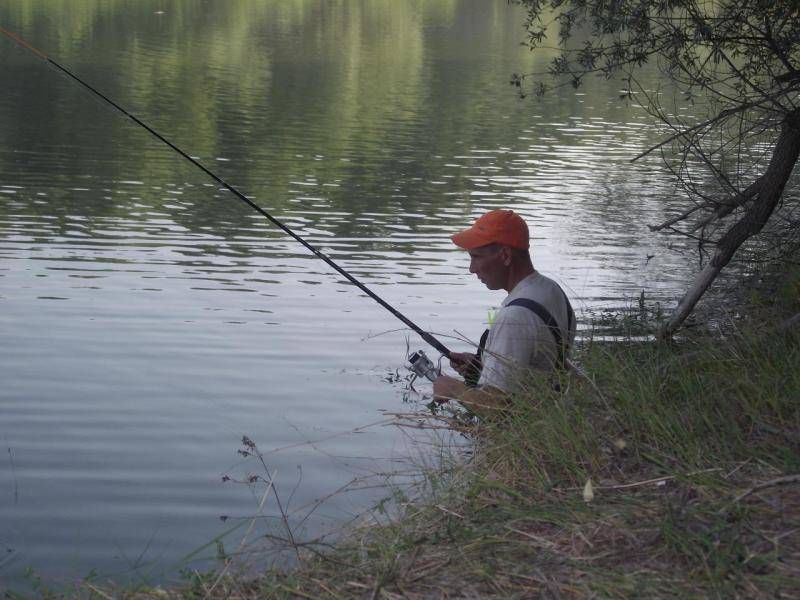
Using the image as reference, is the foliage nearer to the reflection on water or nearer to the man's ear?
the man's ear

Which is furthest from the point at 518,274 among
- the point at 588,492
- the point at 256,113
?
the point at 256,113

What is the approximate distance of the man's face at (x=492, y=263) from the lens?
4773mm

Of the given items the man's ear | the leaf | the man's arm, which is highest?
the man's ear

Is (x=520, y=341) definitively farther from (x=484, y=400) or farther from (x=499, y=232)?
(x=499, y=232)

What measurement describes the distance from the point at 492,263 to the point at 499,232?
0.13 metres

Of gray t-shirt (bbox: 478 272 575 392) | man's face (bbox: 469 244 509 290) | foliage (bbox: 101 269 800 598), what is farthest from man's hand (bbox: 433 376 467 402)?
man's face (bbox: 469 244 509 290)

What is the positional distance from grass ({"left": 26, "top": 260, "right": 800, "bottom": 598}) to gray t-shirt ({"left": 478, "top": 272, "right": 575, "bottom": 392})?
125 millimetres

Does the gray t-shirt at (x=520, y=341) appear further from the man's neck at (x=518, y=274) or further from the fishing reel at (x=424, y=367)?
the fishing reel at (x=424, y=367)

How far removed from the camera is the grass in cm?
300

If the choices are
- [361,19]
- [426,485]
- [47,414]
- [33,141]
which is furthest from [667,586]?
[361,19]

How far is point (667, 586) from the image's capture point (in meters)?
2.90

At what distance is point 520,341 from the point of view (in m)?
4.50

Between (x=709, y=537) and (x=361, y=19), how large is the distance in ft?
137

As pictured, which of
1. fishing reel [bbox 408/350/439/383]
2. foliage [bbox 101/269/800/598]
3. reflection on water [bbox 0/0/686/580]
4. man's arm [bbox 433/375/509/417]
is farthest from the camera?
reflection on water [bbox 0/0/686/580]
